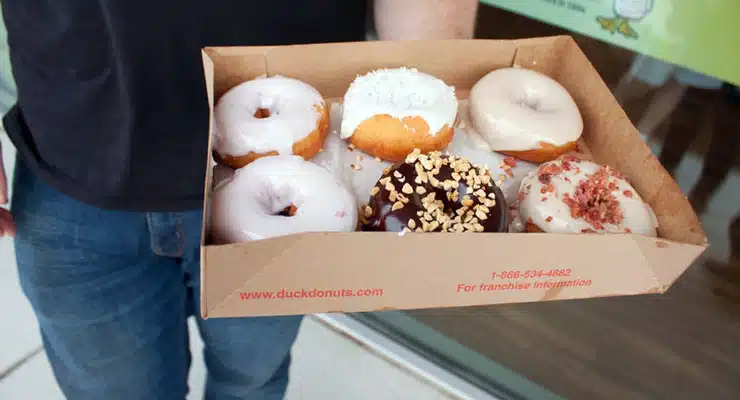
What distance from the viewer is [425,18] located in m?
0.93

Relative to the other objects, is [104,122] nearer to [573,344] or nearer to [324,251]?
[324,251]

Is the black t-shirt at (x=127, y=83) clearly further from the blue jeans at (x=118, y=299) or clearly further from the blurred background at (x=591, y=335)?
the blurred background at (x=591, y=335)

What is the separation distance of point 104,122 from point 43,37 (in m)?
0.13

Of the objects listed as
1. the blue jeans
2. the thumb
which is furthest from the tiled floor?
the thumb

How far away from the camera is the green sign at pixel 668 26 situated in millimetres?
947

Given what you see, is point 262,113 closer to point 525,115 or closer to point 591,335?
point 525,115

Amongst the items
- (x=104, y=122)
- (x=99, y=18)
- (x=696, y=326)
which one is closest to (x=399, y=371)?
(x=696, y=326)

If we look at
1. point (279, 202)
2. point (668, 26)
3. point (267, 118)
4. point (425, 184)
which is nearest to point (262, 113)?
point (267, 118)

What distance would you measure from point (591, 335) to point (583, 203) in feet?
3.38

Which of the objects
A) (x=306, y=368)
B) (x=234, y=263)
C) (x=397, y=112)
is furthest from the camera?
(x=306, y=368)

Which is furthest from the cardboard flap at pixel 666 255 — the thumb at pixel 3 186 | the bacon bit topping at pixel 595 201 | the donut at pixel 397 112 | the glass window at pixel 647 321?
the thumb at pixel 3 186

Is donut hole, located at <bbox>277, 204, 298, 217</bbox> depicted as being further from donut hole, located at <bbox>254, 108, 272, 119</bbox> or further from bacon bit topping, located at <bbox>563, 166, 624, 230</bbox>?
bacon bit topping, located at <bbox>563, 166, 624, 230</bbox>

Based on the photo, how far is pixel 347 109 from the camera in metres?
0.86

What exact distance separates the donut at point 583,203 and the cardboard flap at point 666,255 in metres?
Answer: 0.09
